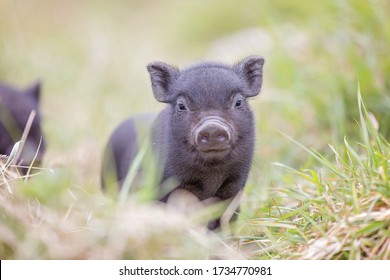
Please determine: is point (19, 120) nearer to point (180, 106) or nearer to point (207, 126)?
point (180, 106)

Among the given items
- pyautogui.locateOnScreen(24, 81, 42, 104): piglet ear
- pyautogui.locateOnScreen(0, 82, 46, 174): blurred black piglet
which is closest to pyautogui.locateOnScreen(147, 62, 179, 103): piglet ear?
pyautogui.locateOnScreen(0, 82, 46, 174): blurred black piglet

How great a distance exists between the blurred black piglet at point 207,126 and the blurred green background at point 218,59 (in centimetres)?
42

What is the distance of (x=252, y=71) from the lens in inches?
206

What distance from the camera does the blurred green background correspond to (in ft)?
23.1

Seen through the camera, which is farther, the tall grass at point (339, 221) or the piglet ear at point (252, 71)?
the piglet ear at point (252, 71)

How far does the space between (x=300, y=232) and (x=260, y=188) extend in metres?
1.59

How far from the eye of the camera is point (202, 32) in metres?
12.8

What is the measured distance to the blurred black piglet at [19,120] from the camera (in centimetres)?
616

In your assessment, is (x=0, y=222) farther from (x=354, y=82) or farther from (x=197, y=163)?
(x=354, y=82)

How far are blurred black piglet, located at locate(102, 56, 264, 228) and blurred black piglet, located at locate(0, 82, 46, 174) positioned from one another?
1.57 metres

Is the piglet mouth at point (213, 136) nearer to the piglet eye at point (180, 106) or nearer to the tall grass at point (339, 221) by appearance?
the piglet eye at point (180, 106)

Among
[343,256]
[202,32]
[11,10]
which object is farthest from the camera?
[202,32]

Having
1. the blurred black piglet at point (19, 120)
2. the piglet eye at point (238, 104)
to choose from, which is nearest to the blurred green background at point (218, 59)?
the blurred black piglet at point (19, 120)
